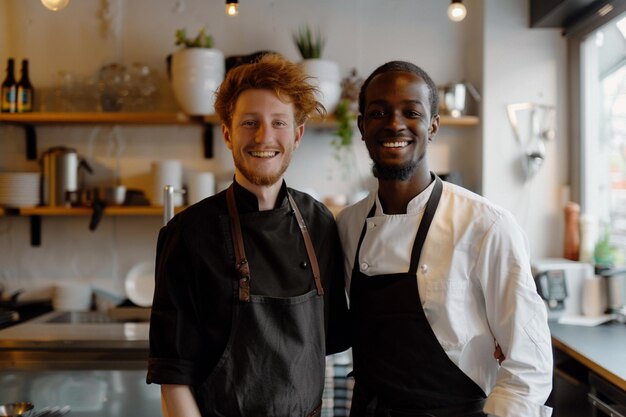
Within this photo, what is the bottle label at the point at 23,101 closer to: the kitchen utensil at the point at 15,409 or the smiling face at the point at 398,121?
the kitchen utensil at the point at 15,409

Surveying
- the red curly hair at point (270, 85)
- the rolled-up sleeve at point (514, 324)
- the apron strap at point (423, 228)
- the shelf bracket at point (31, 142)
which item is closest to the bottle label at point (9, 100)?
the shelf bracket at point (31, 142)

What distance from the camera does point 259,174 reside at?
139 centimetres

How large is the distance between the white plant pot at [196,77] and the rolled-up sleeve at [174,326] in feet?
5.23

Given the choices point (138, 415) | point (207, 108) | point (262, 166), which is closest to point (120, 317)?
point (138, 415)

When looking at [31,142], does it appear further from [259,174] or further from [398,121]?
[398,121]

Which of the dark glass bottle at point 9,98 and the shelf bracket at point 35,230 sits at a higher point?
the dark glass bottle at point 9,98

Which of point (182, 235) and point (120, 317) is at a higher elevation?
point (182, 235)

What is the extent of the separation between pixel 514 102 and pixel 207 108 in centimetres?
158

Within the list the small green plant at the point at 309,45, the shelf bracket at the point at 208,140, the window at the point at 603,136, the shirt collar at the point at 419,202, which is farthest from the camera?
the shelf bracket at the point at 208,140

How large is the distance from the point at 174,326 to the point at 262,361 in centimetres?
22

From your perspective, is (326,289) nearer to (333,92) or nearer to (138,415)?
(138,415)

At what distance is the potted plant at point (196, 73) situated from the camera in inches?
110

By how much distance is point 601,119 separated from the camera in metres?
2.87

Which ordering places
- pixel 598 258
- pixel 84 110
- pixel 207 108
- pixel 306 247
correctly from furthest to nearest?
pixel 84 110
pixel 207 108
pixel 598 258
pixel 306 247
